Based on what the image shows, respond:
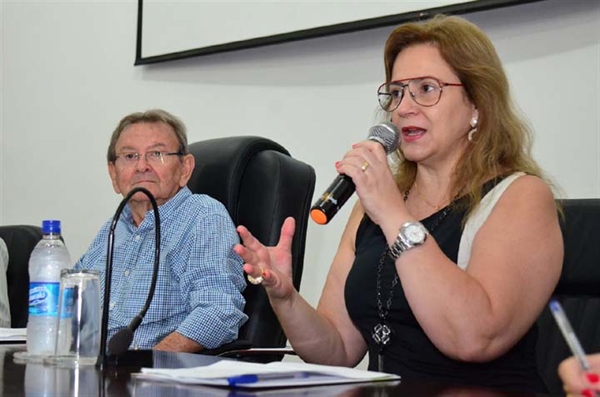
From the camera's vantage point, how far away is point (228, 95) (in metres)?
3.25

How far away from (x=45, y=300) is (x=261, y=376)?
1.67 feet

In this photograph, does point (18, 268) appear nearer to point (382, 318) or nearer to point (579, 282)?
point (382, 318)

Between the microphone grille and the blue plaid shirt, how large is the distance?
65cm

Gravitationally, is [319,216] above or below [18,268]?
above

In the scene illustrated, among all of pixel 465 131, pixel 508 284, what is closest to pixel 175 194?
pixel 465 131

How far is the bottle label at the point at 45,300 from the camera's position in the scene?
1.56 meters

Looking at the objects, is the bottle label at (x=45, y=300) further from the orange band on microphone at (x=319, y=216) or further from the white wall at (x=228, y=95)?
the white wall at (x=228, y=95)

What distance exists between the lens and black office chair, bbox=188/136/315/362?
7.36 ft

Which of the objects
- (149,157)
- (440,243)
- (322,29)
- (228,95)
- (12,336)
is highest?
(322,29)

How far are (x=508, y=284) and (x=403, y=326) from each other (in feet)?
0.85

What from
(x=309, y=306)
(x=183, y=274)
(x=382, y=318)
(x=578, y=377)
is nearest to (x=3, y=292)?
(x=183, y=274)

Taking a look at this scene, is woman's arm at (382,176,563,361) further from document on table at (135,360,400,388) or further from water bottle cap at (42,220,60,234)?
water bottle cap at (42,220,60,234)

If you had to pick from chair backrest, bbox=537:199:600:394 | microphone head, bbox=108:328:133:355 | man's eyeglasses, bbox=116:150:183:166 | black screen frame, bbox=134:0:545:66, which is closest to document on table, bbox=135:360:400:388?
microphone head, bbox=108:328:133:355

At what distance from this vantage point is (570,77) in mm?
2346
